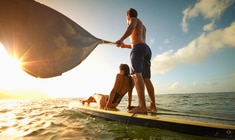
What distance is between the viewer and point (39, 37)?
3371mm

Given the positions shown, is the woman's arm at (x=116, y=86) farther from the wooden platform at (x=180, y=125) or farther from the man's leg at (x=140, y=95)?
the man's leg at (x=140, y=95)

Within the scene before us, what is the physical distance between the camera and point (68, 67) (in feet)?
12.8

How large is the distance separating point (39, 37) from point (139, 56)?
7.97 feet

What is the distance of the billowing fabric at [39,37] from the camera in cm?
299

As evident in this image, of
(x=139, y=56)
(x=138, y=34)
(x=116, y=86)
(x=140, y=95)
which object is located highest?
(x=138, y=34)

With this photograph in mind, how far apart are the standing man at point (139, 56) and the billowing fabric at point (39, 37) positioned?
1.34 m

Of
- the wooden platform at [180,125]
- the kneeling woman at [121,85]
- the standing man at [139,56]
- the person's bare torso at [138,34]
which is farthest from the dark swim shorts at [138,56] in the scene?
the wooden platform at [180,125]

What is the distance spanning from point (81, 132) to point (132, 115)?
1.18 m

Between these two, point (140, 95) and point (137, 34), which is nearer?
point (140, 95)

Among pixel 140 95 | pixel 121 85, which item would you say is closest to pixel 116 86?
pixel 121 85

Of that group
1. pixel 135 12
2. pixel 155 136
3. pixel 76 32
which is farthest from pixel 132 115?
pixel 135 12

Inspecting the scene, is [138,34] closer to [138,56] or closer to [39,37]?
[138,56]

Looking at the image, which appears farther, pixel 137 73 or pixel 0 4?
pixel 137 73

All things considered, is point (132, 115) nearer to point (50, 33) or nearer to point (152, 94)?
point (152, 94)
